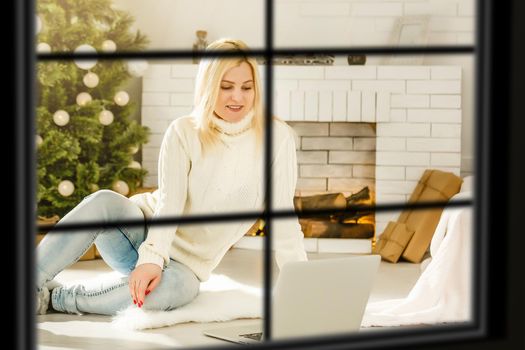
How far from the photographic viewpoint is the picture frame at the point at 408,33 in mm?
6657

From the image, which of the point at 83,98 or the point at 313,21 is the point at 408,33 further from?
the point at 83,98

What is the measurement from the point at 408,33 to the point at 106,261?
3794 mm

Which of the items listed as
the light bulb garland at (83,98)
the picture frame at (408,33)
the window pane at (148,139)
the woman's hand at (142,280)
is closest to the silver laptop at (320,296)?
the window pane at (148,139)

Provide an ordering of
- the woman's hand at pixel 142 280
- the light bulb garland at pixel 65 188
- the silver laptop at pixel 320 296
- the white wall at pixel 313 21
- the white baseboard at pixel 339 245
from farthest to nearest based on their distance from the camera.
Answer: the white wall at pixel 313 21 < the white baseboard at pixel 339 245 < the light bulb garland at pixel 65 188 < the woman's hand at pixel 142 280 < the silver laptop at pixel 320 296

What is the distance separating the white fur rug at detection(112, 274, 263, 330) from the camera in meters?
3.54

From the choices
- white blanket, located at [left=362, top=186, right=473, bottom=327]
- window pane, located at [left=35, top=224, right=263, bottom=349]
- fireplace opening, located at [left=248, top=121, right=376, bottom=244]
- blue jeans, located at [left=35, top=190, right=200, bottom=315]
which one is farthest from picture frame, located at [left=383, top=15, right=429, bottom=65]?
blue jeans, located at [left=35, top=190, right=200, bottom=315]

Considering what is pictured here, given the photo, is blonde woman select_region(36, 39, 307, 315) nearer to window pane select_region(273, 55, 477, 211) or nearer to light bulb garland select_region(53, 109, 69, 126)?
light bulb garland select_region(53, 109, 69, 126)

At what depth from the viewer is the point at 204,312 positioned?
367 cm

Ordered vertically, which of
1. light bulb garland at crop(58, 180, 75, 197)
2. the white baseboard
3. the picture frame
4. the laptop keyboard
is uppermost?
the picture frame

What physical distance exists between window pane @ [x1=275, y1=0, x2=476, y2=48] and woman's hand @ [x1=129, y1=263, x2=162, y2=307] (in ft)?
11.6

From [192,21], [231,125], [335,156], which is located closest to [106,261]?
[231,125]

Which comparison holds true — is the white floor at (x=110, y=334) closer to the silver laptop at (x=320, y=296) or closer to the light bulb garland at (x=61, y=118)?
the silver laptop at (x=320, y=296)

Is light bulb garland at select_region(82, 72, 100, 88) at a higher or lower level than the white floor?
higher
